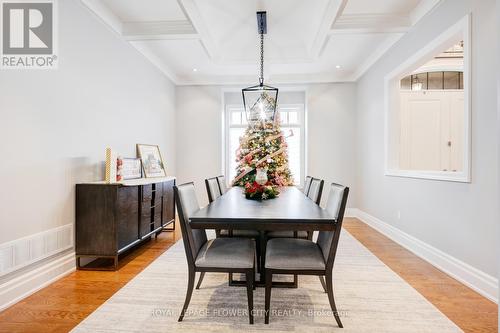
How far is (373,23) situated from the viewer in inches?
133

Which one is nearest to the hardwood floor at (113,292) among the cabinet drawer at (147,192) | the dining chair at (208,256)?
the cabinet drawer at (147,192)

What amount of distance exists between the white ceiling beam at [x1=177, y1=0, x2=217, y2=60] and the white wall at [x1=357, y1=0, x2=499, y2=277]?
271 cm

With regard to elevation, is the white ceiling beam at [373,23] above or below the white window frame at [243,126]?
above

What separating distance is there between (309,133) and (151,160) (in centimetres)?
319

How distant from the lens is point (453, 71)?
4.50m

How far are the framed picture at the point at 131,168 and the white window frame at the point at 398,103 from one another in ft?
12.3

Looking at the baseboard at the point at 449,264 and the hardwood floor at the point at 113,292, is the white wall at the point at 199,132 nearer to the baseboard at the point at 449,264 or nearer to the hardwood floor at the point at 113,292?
the hardwood floor at the point at 113,292

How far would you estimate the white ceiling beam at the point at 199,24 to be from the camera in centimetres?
296

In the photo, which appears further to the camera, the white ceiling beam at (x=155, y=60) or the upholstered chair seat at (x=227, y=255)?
the white ceiling beam at (x=155, y=60)

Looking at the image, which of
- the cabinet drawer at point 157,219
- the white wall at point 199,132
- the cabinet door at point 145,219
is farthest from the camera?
the white wall at point 199,132

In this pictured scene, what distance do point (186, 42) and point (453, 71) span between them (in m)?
4.43

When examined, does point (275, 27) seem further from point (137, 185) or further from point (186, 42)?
point (137, 185)

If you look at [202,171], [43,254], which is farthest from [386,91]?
[43,254]

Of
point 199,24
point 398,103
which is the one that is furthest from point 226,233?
point 398,103
